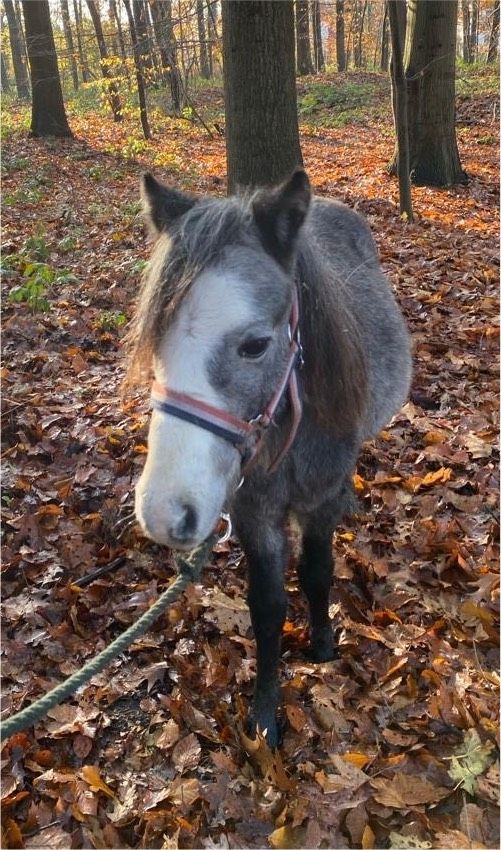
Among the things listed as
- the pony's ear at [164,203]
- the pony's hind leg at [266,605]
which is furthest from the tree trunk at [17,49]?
the pony's hind leg at [266,605]

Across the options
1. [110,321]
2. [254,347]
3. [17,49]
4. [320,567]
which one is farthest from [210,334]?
[17,49]

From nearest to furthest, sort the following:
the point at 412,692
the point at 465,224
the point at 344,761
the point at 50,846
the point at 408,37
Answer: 1. the point at 50,846
2. the point at 344,761
3. the point at 412,692
4. the point at 465,224
5. the point at 408,37

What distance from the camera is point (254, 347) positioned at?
1856 mm

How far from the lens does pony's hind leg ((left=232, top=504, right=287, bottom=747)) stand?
254 cm

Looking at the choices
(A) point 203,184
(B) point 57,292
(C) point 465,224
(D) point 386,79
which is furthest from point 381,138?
(B) point 57,292

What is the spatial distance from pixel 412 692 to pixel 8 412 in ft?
11.9

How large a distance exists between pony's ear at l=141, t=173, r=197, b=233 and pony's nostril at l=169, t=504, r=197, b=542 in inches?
43.2

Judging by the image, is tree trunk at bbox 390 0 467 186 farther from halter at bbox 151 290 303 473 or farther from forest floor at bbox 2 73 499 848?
halter at bbox 151 290 303 473

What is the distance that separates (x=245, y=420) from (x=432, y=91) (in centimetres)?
998

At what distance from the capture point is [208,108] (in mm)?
21062

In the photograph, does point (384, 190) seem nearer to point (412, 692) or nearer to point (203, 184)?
point (203, 184)

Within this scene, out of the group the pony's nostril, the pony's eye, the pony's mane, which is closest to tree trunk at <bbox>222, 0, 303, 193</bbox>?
the pony's mane

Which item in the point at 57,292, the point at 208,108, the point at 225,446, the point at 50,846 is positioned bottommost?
the point at 50,846

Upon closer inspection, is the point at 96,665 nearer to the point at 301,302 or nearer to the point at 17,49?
the point at 301,302
